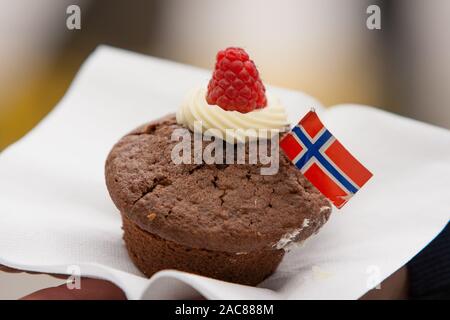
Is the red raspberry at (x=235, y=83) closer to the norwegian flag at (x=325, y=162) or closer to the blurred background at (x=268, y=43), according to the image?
the norwegian flag at (x=325, y=162)

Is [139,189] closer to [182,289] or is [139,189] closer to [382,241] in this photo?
[182,289]

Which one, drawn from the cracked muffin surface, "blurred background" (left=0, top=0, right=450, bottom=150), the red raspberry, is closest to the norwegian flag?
the cracked muffin surface

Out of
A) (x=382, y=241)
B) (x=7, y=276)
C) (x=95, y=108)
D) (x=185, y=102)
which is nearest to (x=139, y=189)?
(x=185, y=102)

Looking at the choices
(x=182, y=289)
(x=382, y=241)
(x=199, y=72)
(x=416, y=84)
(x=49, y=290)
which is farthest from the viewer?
(x=416, y=84)

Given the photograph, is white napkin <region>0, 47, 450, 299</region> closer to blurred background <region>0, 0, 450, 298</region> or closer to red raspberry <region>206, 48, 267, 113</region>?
red raspberry <region>206, 48, 267, 113</region>

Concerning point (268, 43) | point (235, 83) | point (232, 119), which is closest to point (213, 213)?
point (232, 119)

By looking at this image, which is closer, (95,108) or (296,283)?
(296,283)

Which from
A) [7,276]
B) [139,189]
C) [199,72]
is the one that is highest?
[199,72]

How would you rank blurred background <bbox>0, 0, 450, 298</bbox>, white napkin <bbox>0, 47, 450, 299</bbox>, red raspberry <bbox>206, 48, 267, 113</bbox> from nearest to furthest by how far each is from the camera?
white napkin <bbox>0, 47, 450, 299</bbox> < red raspberry <bbox>206, 48, 267, 113</bbox> < blurred background <bbox>0, 0, 450, 298</bbox>
